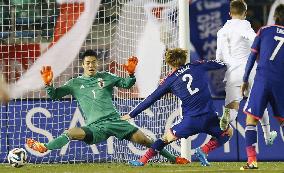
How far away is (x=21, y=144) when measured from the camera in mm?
13211

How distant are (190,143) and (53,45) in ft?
9.85

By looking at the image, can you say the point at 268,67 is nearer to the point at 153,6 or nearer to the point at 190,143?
the point at 190,143

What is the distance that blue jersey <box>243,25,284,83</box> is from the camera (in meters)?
9.59

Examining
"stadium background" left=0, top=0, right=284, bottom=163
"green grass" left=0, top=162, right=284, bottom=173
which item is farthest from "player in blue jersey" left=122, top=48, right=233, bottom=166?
"stadium background" left=0, top=0, right=284, bottom=163

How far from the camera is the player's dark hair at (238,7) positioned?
10.9m

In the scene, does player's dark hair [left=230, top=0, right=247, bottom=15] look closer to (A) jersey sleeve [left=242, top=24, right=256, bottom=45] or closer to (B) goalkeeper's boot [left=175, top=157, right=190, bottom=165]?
(A) jersey sleeve [left=242, top=24, right=256, bottom=45]

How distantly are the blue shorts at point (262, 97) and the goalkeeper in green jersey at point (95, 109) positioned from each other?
2.08 metres

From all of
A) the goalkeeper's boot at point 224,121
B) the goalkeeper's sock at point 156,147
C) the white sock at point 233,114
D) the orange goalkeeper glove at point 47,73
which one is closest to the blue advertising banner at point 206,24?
the white sock at point 233,114

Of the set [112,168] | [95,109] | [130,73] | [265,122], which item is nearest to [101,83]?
[95,109]

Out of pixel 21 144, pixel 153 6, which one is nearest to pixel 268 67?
pixel 153 6

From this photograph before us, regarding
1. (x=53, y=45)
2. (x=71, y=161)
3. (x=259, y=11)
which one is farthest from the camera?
(x=259, y=11)

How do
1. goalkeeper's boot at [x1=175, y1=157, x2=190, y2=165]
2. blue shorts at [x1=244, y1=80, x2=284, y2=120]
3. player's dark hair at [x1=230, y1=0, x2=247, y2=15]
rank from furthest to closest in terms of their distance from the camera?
goalkeeper's boot at [x1=175, y1=157, x2=190, y2=165]
player's dark hair at [x1=230, y1=0, x2=247, y2=15]
blue shorts at [x1=244, y1=80, x2=284, y2=120]

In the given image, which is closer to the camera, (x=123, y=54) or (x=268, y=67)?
(x=268, y=67)

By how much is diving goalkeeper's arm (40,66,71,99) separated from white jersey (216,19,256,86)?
1918 mm
